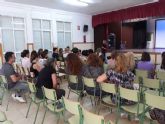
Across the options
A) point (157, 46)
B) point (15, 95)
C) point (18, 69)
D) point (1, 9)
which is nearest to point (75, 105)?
point (15, 95)

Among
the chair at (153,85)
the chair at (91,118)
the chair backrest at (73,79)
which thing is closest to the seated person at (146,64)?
the chair at (153,85)

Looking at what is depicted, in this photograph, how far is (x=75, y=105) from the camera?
1.99 metres

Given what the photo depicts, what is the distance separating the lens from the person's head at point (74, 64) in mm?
3728

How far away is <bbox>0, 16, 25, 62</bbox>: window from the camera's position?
6715 mm

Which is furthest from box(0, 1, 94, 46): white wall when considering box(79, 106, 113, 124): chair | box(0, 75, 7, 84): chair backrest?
box(79, 106, 113, 124): chair

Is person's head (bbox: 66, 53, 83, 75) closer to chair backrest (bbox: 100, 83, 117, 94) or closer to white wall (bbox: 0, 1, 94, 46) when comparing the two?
chair backrest (bbox: 100, 83, 117, 94)

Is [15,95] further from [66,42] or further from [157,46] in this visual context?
[157,46]

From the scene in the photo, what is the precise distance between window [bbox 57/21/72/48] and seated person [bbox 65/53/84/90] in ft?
16.4

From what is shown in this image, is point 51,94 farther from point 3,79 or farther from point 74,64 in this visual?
point 3,79

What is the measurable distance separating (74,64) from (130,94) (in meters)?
1.63

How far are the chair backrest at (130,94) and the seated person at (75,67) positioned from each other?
1360mm

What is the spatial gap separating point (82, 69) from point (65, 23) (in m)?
5.57

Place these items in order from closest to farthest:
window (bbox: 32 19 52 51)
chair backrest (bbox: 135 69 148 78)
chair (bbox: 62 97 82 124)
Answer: chair (bbox: 62 97 82 124)
chair backrest (bbox: 135 69 148 78)
window (bbox: 32 19 52 51)

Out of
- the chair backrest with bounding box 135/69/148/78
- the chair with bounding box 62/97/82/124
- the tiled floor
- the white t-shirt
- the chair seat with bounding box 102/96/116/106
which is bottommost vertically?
the tiled floor
